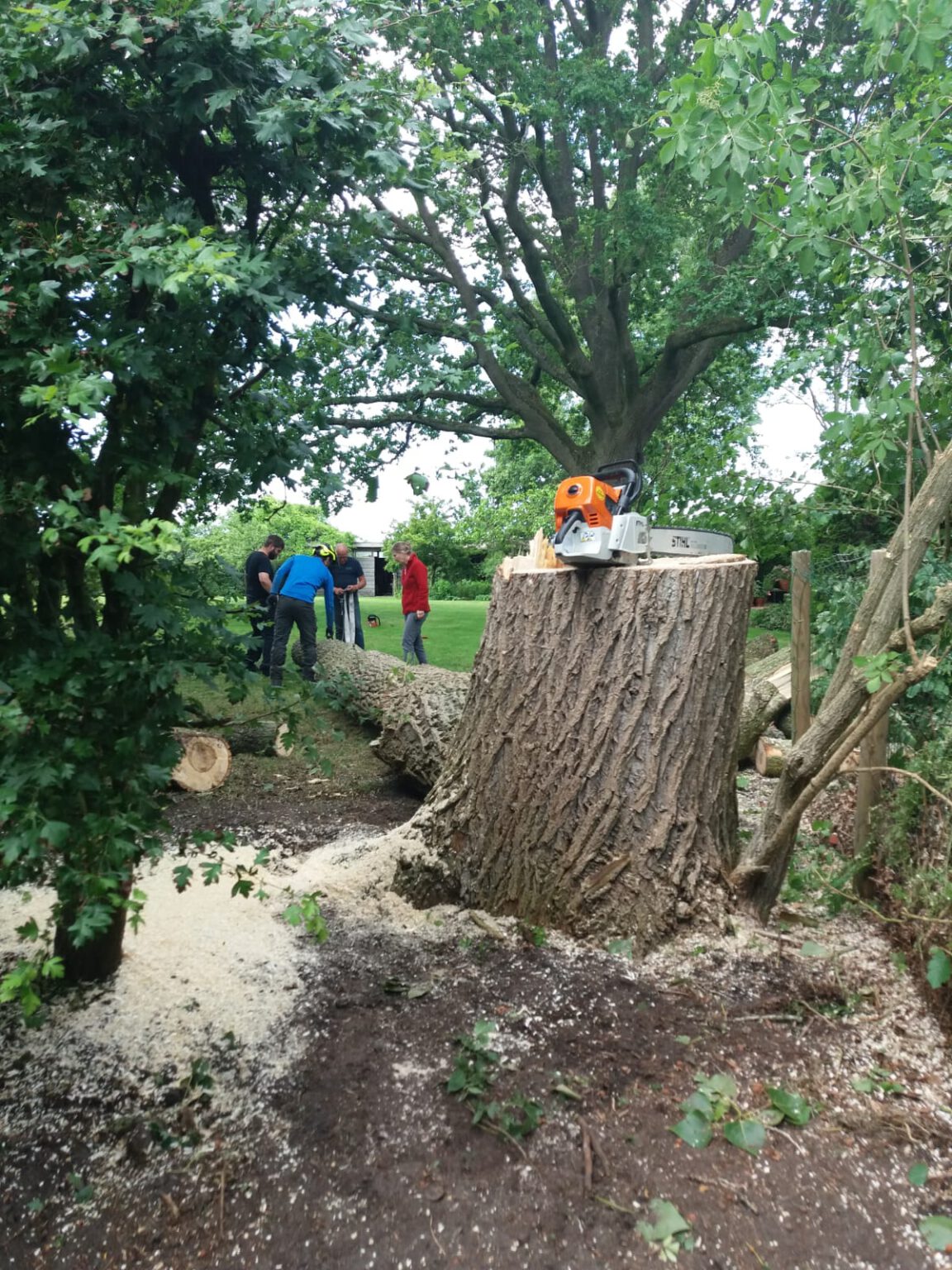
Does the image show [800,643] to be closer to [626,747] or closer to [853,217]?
[626,747]

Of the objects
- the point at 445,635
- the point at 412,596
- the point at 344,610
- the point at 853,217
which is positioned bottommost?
the point at 445,635

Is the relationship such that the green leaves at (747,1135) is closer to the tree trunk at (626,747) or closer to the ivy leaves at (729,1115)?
the ivy leaves at (729,1115)

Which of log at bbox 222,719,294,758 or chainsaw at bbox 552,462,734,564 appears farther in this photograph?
log at bbox 222,719,294,758

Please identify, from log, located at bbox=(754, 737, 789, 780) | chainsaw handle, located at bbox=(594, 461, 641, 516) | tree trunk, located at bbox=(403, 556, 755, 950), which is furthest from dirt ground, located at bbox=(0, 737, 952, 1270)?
log, located at bbox=(754, 737, 789, 780)

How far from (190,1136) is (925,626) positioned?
2.65 meters

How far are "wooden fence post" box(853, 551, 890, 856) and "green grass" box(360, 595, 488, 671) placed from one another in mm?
6145

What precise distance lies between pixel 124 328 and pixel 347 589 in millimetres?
8136

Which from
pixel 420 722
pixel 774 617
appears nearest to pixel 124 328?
pixel 420 722

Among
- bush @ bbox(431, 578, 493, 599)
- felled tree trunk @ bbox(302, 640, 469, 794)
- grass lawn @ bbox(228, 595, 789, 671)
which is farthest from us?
bush @ bbox(431, 578, 493, 599)

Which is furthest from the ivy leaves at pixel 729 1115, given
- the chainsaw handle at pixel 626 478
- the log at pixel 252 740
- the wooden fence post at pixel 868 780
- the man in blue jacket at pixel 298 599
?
the man in blue jacket at pixel 298 599

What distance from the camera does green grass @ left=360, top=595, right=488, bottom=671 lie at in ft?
41.6

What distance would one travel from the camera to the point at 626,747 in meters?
3.31

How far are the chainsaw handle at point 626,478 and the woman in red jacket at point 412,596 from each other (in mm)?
5958

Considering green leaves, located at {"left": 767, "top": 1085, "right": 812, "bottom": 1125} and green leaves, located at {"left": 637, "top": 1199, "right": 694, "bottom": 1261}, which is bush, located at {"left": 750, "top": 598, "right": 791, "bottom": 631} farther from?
green leaves, located at {"left": 637, "top": 1199, "right": 694, "bottom": 1261}
